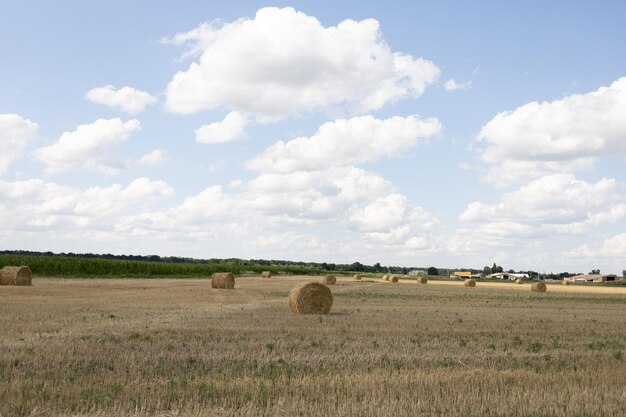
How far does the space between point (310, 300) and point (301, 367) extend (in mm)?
13238

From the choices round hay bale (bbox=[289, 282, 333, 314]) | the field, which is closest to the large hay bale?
the field

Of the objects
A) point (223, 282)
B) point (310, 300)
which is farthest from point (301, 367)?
point (223, 282)

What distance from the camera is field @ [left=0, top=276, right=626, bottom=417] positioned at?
9672mm

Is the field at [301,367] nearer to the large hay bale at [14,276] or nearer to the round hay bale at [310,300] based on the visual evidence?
the round hay bale at [310,300]

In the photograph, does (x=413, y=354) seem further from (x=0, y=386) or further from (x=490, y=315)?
(x=490, y=315)

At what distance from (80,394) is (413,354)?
7.41m

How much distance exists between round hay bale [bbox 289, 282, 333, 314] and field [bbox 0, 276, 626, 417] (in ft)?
10.8

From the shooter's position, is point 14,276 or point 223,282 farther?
point 223,282

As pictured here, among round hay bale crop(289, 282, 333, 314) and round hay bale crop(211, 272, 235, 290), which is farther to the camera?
round hay bale crop(211, 272, 235, 290)

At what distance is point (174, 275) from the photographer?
3238 inches

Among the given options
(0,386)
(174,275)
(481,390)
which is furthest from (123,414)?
(174,275)

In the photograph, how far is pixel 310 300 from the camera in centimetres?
2605

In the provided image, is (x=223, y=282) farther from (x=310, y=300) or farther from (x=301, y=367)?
(x=301, y=367)

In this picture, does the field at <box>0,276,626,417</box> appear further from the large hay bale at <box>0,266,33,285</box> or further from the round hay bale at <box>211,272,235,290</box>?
the round hay bale at <box>211,272,235,290</box>
